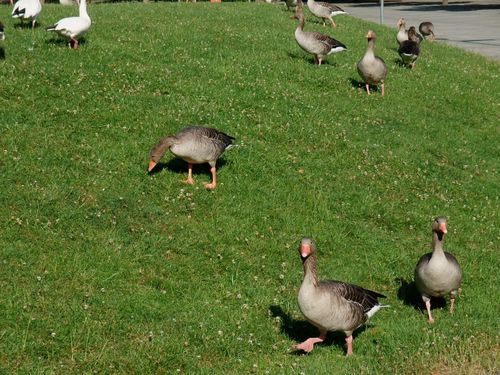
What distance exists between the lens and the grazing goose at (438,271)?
34.7 ft

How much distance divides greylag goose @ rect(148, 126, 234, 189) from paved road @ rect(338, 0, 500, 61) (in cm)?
1983

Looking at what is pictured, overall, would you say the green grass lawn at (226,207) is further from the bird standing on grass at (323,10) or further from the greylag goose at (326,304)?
the bird standing on grass at (323,10)

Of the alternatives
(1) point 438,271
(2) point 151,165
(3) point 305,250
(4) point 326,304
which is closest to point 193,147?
(2) point 151,165

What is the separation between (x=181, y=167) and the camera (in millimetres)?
14602

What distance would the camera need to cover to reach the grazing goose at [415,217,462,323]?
1058cm

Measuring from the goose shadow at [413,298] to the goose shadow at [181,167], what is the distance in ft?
14.5

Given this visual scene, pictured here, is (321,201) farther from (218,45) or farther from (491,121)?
(218,45)

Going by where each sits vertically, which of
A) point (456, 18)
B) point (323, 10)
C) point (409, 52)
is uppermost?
point (409, 52)

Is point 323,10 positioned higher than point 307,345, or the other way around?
point 307,345

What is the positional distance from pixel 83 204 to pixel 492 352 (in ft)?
22.6

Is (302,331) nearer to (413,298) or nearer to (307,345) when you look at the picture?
(307,345)

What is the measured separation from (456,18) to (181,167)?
3982 centimetres

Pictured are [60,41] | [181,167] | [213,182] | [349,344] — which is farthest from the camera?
[60,41]

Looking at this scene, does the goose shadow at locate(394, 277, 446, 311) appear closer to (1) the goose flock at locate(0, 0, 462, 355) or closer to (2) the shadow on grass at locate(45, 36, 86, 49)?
(1) the goose flock at locate(0, 0, 462, 355)
